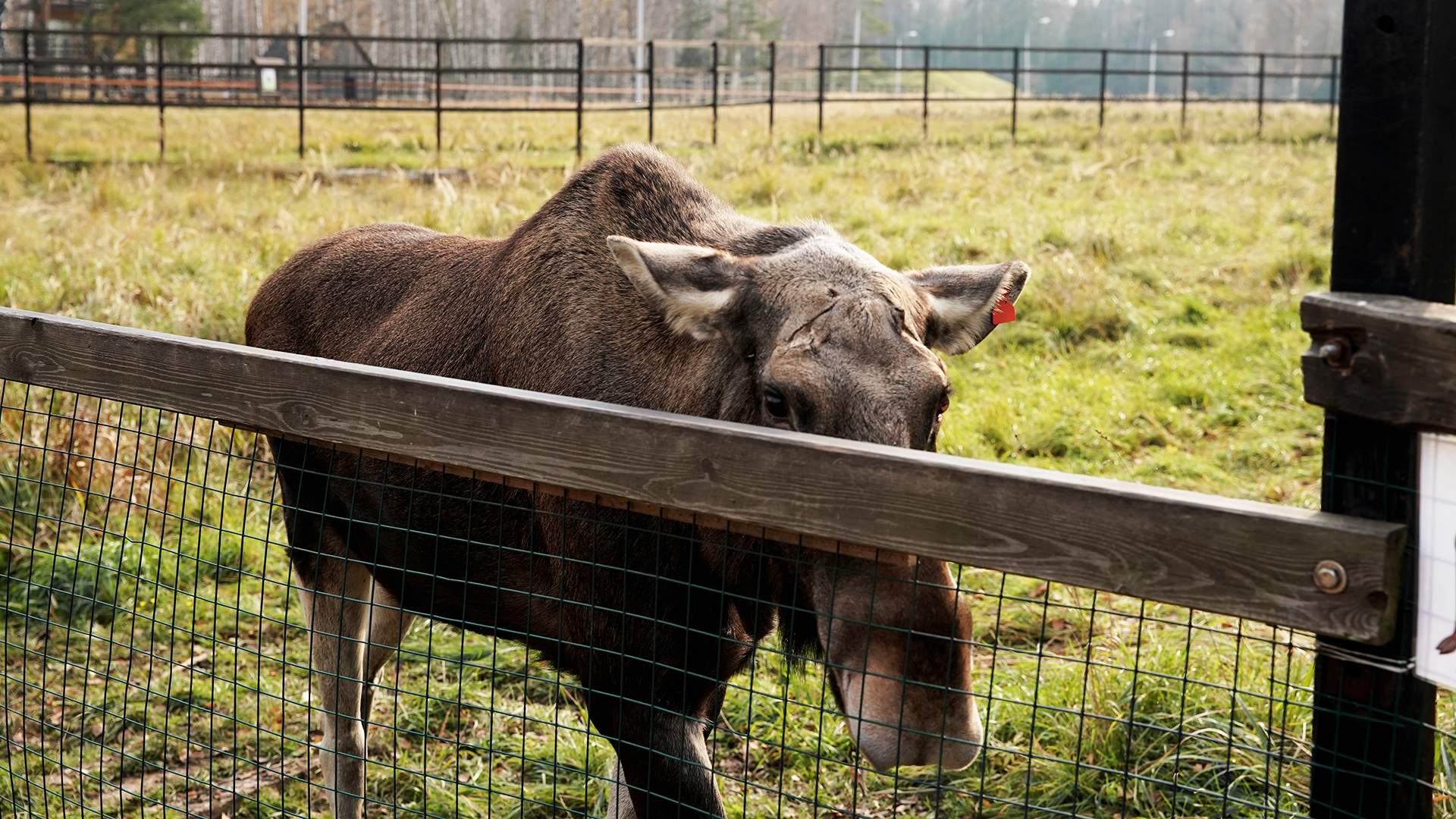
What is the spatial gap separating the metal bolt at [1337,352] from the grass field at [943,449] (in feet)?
1.69

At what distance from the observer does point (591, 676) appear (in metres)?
3.23

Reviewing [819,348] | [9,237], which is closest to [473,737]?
[819,348]

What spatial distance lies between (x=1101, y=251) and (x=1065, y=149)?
363 inches

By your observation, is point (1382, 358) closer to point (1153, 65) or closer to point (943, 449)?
point (943, 449)

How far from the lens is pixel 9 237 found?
36.6ft

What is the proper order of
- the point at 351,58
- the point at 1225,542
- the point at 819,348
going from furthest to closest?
1. the point at 351,58
2. the point at 819,348
3. the point at 1225,542

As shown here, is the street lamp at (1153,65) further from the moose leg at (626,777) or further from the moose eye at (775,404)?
the moose eye at (775,404)

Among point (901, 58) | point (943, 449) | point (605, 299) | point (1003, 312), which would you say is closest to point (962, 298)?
point (1003, 312)

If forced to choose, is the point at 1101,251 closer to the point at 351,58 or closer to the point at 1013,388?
the point at 1013,388

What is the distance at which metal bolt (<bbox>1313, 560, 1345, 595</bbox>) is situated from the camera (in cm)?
186

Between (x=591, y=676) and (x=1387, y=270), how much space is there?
2.08 m

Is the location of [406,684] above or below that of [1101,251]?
below

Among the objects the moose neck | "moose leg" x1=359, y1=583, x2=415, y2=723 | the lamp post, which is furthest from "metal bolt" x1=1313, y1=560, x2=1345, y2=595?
the lamp post

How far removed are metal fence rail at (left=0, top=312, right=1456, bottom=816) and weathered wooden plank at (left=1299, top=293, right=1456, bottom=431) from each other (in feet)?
0.63
